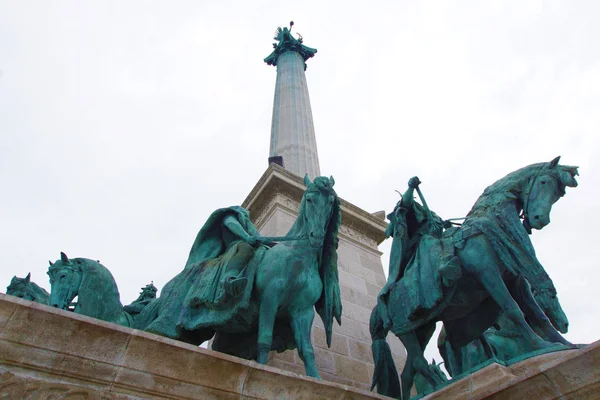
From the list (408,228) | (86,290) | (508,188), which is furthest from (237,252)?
(508,188)

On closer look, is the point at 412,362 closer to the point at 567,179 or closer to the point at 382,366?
the point at 382,366

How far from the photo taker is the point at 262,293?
5.25 meters

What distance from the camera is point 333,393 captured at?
4004mm

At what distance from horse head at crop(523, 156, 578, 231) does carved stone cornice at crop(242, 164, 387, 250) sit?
4274mm

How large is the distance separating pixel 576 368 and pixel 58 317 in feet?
11.2

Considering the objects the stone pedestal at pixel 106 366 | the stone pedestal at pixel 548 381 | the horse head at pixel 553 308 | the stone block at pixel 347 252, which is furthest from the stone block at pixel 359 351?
the stone pedestal at pixel 106 366

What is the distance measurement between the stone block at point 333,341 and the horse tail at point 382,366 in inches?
50.9

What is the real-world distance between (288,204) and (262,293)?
3752mm

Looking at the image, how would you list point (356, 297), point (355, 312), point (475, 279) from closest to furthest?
point (475, 279)
point (355, 312)
point (356, 297)

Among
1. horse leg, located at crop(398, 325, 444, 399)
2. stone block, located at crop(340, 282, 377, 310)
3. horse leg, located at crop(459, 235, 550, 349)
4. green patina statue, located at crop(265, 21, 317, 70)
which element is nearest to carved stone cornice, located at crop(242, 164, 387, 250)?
stone block, located at crop(340, 282, 377, 310)

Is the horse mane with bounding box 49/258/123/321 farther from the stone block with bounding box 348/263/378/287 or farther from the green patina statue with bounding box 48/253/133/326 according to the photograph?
the stone block with bounding box 348/263/378/287

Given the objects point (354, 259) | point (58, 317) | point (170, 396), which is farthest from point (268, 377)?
point (354, 259)

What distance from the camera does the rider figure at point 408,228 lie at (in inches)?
238

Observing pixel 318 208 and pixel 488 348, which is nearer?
pixel 318 208
